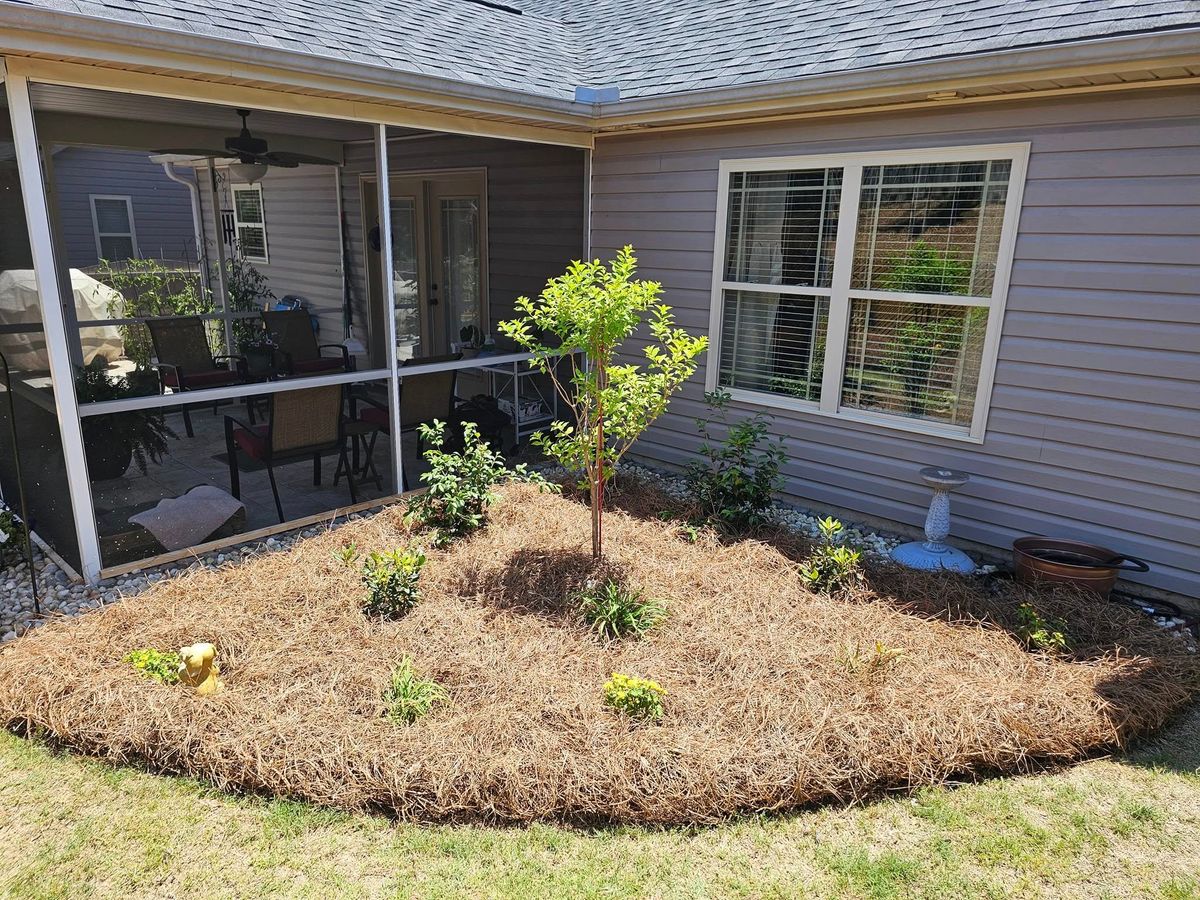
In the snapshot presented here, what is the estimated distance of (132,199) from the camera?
1273 cm

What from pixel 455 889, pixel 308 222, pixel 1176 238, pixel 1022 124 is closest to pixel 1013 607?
pixel 1176 238

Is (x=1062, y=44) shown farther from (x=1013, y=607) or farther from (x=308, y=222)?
(x=308, y=222)

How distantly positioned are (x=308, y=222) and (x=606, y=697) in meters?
8.28

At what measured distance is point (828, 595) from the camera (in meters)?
4.15

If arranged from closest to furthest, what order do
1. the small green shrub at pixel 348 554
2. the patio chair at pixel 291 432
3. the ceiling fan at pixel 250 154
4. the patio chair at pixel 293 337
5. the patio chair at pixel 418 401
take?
1. the small green shrub at pixel 348 554
2. the patio chair at pixel 291 432
3. the patio chair at pixel 418 401
4. the ceiling fan at pixel 250 154
5. the patio chair at pixel 293 337

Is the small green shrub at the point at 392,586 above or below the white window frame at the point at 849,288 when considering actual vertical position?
below

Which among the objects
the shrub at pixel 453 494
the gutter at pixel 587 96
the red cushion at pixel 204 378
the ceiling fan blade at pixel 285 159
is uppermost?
the gutter at pixel 587 96

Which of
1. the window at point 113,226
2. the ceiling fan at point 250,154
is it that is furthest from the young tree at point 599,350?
the window at point 113,226

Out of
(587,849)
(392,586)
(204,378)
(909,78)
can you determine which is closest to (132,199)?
(204,378)

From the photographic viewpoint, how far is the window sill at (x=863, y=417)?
4.76 m

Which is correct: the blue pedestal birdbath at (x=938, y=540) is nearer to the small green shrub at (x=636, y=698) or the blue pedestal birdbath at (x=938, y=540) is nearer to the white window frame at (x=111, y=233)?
the small green shrub at (x=636, y=698)

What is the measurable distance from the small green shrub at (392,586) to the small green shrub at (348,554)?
254mm

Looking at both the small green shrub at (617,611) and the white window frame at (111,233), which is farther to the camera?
the white window frame at (111,233)

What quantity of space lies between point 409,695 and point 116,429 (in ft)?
9.77
